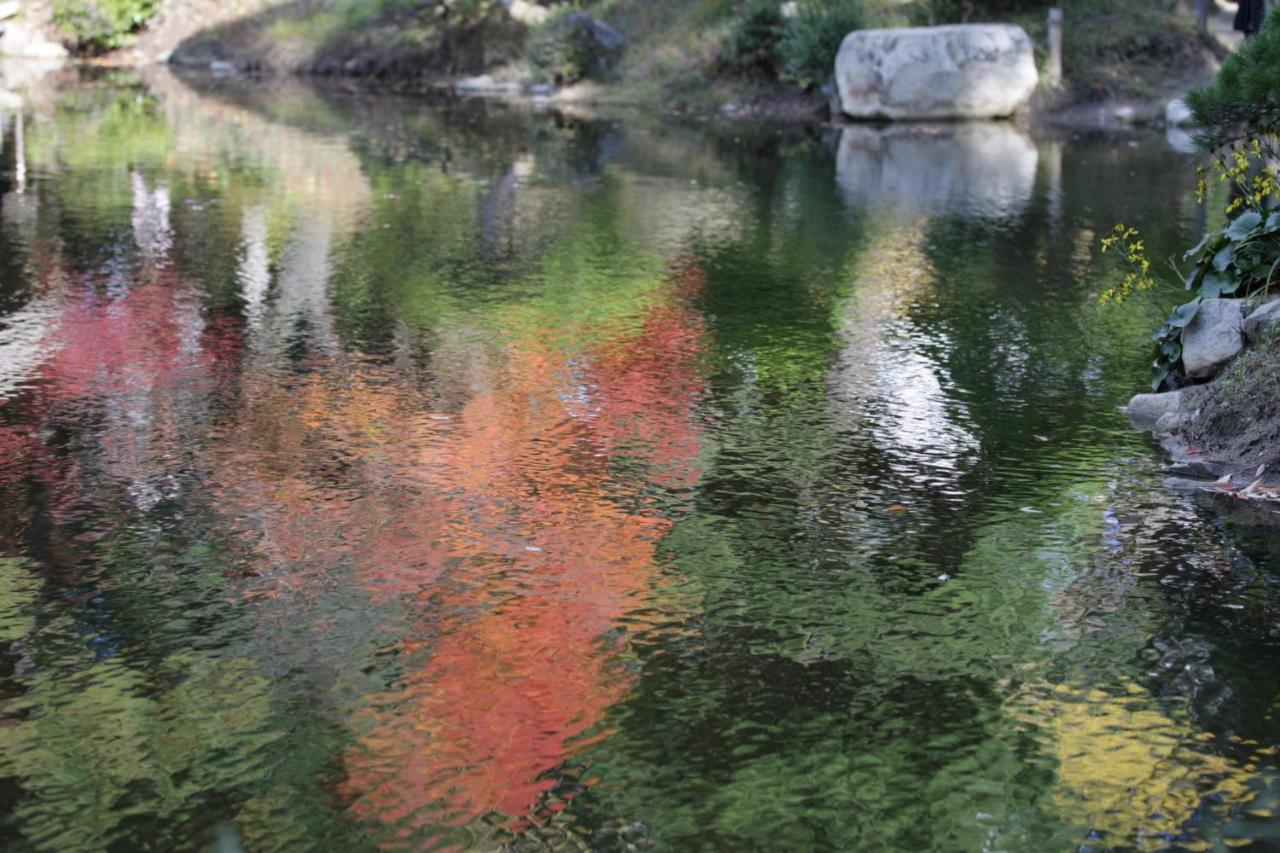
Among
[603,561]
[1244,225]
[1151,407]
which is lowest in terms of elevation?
[603,561]

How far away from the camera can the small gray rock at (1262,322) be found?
7395 millimetres

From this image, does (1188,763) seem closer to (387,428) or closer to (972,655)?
(972,655)

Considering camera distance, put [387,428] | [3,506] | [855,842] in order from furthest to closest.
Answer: [387,428], [3,506], [855,842]

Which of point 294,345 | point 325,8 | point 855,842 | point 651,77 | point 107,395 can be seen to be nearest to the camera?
point 855,842

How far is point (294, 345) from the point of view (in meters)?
8.79

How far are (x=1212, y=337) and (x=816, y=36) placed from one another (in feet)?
63.2

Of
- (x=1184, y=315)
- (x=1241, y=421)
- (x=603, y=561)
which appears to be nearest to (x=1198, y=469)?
(x=1241, y=421)

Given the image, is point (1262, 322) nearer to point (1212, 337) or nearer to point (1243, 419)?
point (1212, 337)

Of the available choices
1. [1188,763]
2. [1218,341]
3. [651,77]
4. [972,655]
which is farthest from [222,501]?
[651,77]

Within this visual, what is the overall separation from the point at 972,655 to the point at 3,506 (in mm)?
3717

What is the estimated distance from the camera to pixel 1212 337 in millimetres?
7703

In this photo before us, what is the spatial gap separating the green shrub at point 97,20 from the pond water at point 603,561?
28.2m

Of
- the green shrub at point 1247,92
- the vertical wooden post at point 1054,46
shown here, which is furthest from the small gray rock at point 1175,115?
the green shrub at point 1247,92

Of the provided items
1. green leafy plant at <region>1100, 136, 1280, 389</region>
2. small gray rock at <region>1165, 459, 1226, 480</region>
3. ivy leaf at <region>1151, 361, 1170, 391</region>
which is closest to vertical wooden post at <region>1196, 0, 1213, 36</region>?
green leafy plant at <region>1100, 136, 1280, 389</region>
